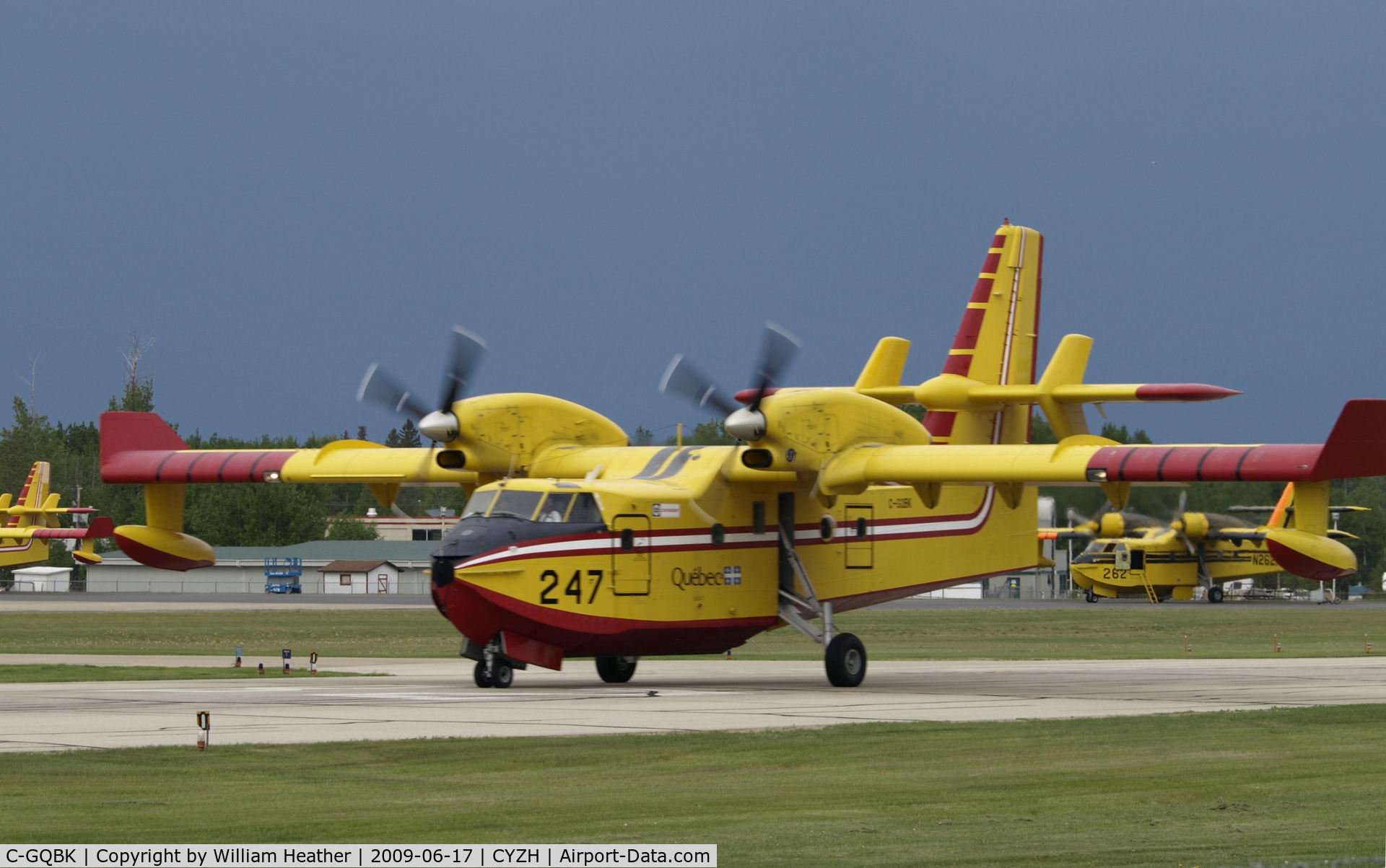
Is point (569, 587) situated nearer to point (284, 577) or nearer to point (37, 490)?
point (284, 577)

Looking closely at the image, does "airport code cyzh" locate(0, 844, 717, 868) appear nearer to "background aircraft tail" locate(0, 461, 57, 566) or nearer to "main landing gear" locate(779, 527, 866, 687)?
"main landing gear" locate(779, 527, 866, 687)

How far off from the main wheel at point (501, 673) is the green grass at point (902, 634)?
1261 cm

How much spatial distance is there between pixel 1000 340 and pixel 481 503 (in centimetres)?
1170

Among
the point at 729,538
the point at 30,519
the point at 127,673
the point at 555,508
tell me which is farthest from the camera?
the point at 30,519

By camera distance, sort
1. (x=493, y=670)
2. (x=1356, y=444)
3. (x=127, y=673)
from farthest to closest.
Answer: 1. (x=127, y=673)
2. (x=493, y=670)
3. (x=1356, y=444)

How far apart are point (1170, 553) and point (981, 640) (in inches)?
1549

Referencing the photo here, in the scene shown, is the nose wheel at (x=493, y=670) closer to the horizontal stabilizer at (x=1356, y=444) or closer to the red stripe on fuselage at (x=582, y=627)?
the red stripe on fuselage at (x=582, y=627)

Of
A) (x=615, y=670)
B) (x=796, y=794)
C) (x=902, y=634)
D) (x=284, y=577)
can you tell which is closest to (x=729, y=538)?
(x=615, y=670)

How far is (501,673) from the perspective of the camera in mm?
25797

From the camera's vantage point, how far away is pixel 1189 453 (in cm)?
2412

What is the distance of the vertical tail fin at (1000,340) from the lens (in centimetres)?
3042

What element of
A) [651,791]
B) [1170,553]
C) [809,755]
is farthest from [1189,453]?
[1170,553]

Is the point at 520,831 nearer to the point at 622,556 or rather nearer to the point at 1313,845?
the point at 1313,845

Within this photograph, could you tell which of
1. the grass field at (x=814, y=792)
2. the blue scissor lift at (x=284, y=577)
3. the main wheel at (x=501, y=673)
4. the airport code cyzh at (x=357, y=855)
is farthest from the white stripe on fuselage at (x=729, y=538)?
the blue scissor lift at (x=284, y=577)
